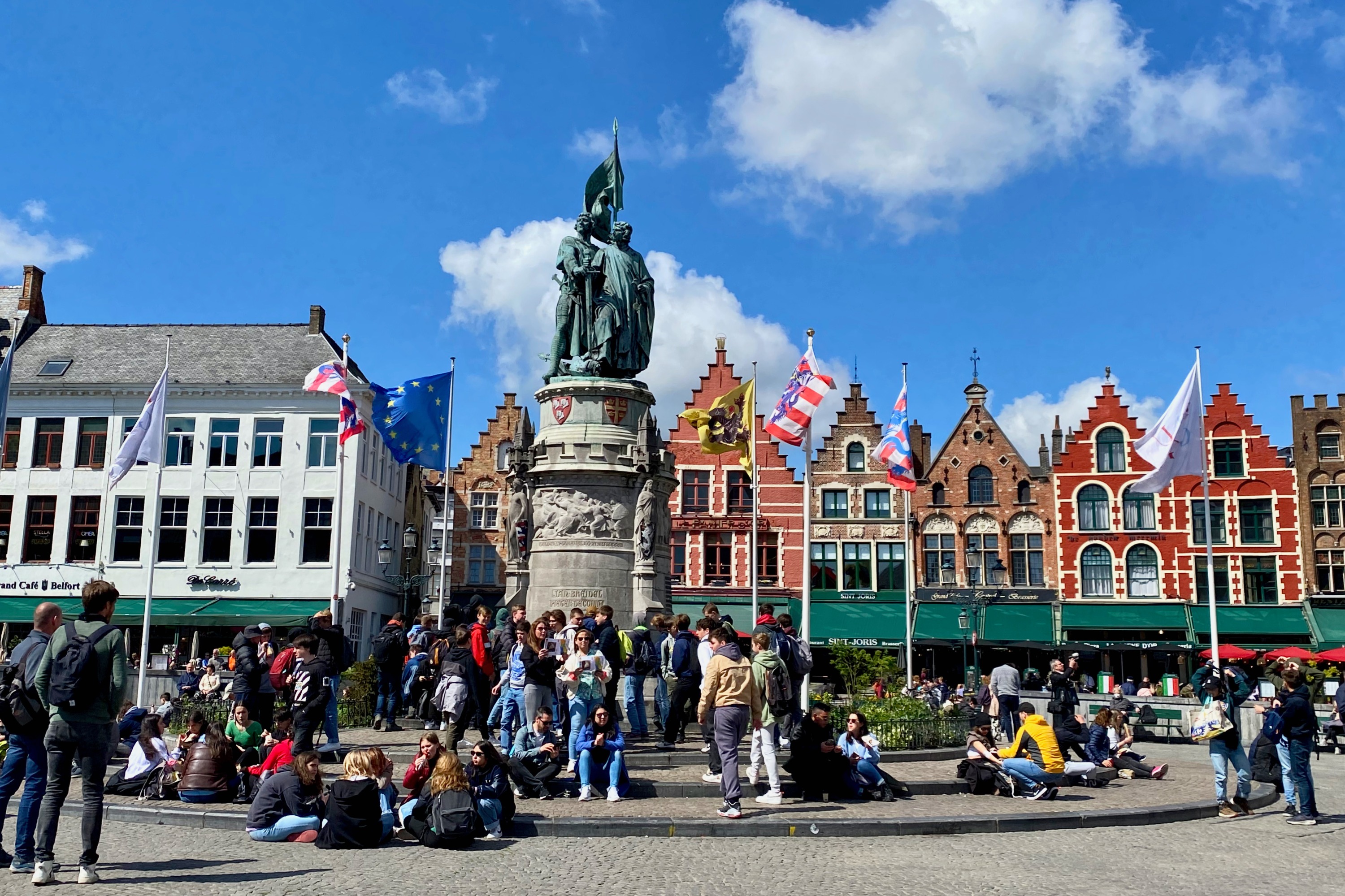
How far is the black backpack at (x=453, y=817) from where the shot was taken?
30.6ft

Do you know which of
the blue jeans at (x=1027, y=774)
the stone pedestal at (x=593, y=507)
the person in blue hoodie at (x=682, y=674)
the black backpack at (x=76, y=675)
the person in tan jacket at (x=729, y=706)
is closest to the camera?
the black backpack at (x=76, y=675)

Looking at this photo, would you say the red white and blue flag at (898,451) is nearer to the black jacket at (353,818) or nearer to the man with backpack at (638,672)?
the man with backpack at (638,672)

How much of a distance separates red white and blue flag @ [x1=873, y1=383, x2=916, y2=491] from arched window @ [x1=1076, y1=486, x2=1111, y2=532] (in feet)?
71.4

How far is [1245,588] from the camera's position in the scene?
1665 inches

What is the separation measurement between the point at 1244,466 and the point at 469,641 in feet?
128

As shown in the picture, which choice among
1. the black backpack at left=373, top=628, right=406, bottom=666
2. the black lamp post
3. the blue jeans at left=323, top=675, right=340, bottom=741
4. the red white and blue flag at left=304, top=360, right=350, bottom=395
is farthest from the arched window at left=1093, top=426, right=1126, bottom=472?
the blue jeans at left=323, top=675, right=340, bottom=741

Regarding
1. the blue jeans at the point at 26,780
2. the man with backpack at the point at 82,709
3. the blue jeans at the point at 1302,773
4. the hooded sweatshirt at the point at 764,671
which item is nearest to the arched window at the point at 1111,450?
the blue jeans at the point at 1302,773

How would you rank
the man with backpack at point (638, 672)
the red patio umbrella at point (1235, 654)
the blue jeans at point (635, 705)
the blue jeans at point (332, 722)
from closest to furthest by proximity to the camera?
1. the blue jeans at point (332, 722)
2. the man with backpack at point (638, 672)
3. the blue jeans at point (635, 705)
4. the red patio umbrella at point (1235, 654)

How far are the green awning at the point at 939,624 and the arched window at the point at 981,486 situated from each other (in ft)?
15.6

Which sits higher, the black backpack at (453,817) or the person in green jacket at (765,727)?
the person in green jacket at (765,727)

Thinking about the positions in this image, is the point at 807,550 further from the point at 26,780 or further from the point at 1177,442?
the point at 26,780

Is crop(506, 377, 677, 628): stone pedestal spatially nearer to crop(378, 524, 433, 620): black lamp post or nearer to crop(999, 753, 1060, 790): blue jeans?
crop(999, 753, 1060, 790): blue jeans

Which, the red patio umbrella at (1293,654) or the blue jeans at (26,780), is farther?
the red patio umbrella at (1293,654)

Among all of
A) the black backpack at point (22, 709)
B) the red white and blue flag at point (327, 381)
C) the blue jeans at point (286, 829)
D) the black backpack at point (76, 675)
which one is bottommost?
the blue jeans at point (286, 829)
